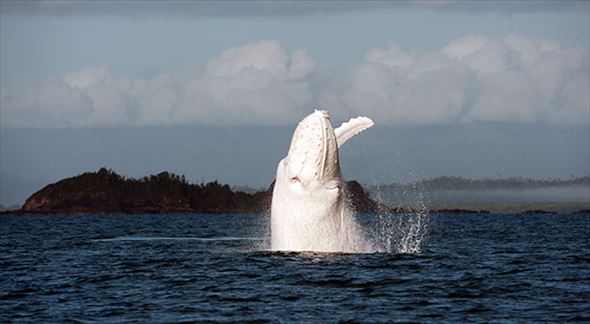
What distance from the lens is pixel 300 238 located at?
76.2 feet

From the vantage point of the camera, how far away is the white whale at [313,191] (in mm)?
22297

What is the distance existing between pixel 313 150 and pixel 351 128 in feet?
5.15

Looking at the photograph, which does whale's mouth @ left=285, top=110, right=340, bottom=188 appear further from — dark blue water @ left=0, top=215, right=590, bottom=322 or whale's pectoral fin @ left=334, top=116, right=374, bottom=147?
dark blue water @ left=0, top=215, right=590, bottom=322

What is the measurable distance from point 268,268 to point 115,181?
500ft

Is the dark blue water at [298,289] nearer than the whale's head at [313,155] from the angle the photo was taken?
Yes

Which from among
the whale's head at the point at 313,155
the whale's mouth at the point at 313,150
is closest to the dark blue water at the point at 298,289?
the whale's head at the point at 313,155

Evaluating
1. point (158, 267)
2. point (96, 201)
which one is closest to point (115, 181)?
point (96, 201)

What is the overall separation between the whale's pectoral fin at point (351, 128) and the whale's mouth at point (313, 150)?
779 millimetres

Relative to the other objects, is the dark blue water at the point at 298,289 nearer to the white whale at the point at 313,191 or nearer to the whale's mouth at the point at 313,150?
the white whale at the point at 313,191

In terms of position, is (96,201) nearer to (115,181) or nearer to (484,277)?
(115,181)

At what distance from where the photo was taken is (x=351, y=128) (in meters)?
23.5

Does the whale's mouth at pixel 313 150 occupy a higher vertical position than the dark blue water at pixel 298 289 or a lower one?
higher

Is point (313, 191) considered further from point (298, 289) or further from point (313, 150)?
point (298, 289)

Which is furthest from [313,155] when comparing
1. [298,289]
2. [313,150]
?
[298,289]
